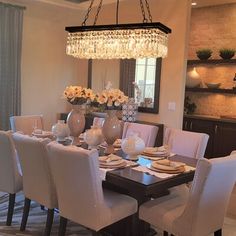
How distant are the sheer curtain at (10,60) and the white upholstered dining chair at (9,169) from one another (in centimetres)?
214

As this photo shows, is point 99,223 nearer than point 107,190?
Yes

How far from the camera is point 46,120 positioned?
6.14 m

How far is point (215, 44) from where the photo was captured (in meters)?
6.27

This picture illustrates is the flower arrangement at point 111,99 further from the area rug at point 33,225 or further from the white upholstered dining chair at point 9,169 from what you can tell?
the area rug at point 33,225

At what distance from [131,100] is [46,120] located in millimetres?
1788

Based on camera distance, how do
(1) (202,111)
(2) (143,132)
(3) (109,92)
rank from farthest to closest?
(1) (202,111)
(2) (143,132)
(3) (109,92)

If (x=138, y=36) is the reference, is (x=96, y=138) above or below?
below

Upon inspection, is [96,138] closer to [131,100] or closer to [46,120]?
[131,100]

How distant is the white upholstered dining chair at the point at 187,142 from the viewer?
11.6 feet

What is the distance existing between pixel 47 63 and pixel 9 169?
3129 millimetres

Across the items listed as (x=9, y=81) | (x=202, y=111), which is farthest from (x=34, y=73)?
(x=202, y=111)

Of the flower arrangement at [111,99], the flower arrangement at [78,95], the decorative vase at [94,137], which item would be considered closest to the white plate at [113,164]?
the decorative vase at [94,137]

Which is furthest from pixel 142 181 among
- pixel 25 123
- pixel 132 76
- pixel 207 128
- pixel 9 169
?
pixel 207 128

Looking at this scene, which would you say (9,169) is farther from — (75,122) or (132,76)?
(132,76)
